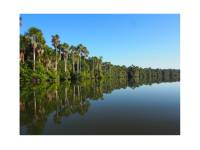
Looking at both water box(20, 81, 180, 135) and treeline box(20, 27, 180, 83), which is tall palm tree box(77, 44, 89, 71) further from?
water box(20, 81, 180, 135)

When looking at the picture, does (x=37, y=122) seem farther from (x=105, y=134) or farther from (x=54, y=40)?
(x=54, y=40)

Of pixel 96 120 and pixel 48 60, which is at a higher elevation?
pixel 48 60

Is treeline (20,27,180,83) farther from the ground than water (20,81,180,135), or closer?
farther from the ground

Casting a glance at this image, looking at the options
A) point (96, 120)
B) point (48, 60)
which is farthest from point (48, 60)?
point (96, 120)

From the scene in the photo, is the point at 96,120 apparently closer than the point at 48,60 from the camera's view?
Yes

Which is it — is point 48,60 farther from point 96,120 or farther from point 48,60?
point 96,120

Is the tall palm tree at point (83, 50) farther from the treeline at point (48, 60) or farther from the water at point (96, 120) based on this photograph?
the water at point (96, 120)

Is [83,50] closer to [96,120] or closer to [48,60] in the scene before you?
[48,60]

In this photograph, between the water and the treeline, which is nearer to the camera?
the water

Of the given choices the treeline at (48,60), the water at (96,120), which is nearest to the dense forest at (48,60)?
the treeline at (48,60)

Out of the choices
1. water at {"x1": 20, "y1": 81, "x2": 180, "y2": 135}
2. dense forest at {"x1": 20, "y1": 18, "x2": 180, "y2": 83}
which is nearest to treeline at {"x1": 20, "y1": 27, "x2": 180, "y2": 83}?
dense forest at {"x1": 20, "y1": 18, "x2": 180, "y2": 83}

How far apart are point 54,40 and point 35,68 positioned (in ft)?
38.0
